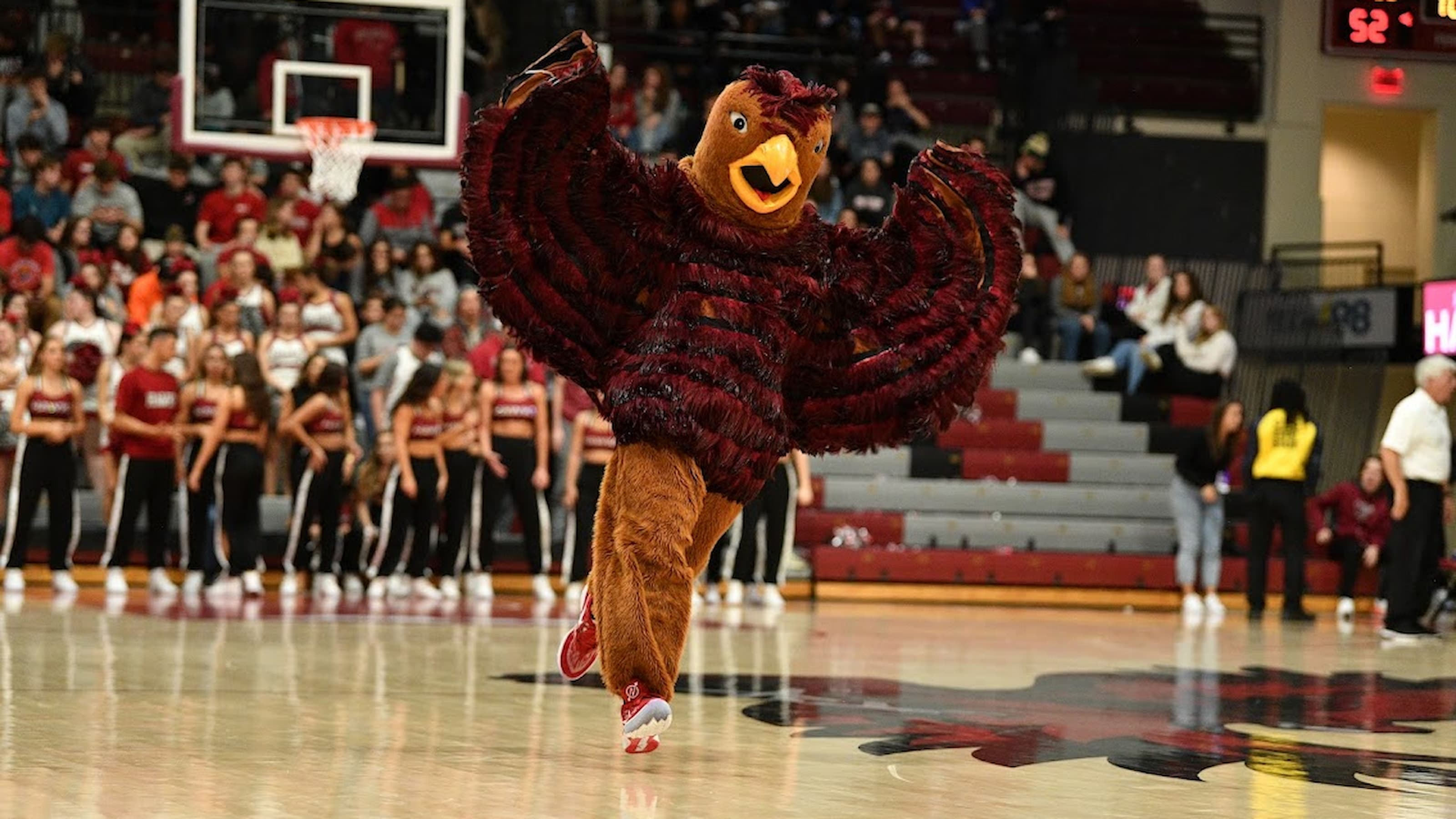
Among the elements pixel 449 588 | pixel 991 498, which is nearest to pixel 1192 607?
pixel 991 498

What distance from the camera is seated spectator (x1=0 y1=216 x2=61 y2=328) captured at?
1415cm

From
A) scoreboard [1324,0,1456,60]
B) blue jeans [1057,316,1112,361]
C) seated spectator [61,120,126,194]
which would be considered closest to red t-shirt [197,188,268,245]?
seated spectator [61,120,126,194]

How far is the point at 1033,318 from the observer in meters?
17.5

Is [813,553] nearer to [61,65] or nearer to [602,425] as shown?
[602,425]

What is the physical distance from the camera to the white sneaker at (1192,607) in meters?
14.0

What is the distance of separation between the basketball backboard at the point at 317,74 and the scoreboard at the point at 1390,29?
6575mm

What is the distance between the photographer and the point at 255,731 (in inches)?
229

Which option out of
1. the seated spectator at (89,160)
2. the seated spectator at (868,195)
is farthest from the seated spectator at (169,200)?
the seated spectator at (868,195)

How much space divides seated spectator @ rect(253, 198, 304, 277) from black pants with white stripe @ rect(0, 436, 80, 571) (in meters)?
3.08

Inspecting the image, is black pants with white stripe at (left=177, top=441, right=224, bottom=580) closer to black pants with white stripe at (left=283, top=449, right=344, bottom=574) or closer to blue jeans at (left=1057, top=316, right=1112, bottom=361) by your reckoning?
black pants with white stripe at (left=283, top=449, right=344, bottom=574)

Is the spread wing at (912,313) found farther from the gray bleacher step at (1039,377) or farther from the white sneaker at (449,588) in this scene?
the gray bleacher step at (1039,377)

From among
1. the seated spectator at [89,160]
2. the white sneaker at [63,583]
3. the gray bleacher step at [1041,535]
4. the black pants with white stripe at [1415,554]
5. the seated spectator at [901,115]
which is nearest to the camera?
the black pants with white stripe at [1415,554]

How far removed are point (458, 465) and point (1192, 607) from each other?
5345mm

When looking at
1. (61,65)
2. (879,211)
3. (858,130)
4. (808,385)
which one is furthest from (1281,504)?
(61,65)
